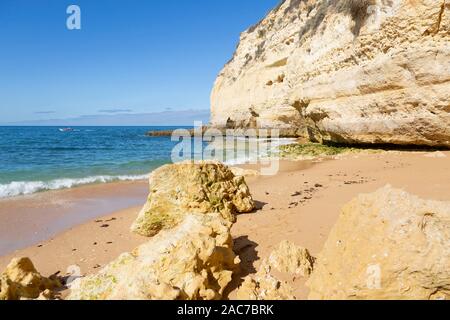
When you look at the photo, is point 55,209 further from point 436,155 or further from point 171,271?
point 436,155

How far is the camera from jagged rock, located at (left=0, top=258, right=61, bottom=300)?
2.78 m

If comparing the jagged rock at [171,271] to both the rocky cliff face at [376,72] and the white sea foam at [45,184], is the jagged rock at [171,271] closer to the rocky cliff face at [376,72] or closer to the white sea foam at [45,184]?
the white sea foam at [45,184]

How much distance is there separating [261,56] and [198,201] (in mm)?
31733

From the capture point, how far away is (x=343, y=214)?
3068 millimetres

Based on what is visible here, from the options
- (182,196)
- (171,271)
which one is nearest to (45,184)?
(182,196)

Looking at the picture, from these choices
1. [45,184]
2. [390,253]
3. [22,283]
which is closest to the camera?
[390,253]

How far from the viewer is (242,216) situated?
567 centimetres

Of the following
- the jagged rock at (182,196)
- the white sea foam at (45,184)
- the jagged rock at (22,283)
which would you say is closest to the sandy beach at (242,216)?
the jagged rock at (182,196)

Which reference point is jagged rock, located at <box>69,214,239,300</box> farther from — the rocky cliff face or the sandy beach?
the rocky cliff face

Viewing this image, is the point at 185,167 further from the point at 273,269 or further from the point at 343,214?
the point at 343,214

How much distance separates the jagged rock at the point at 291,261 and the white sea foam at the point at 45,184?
9.37m

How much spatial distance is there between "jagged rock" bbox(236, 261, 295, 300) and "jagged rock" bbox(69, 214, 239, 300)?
0.19 m

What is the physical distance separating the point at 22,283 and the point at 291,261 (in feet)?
8.28

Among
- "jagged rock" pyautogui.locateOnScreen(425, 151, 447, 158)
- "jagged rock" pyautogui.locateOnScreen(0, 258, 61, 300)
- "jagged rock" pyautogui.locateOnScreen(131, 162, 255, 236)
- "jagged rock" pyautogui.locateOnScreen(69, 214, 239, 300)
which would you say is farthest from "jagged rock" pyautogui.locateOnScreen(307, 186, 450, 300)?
"jagged rock" pyautogui.locateOnScreen(425, 151, 447, 158)
